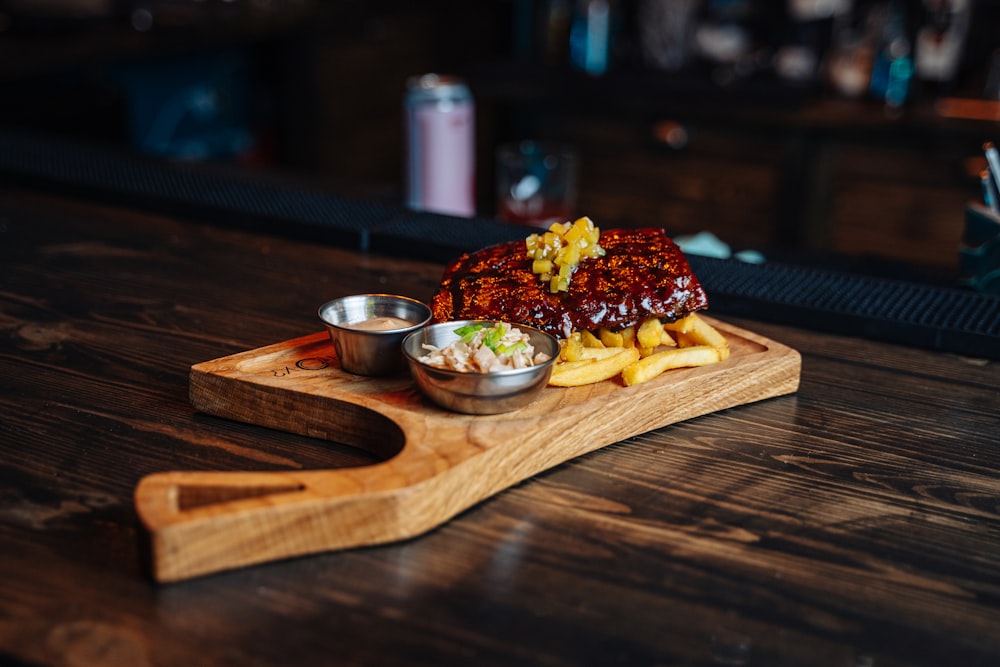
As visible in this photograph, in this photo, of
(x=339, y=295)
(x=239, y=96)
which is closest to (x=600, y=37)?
(x=239, y=96)

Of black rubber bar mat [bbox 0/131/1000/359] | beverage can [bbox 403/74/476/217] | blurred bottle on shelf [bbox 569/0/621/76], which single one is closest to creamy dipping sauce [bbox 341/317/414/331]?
black rubber bar mat [bbox 0/131/1000/359]

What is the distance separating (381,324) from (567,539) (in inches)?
16.0

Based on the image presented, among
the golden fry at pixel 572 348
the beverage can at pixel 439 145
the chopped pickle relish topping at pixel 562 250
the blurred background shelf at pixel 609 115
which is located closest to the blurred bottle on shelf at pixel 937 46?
the blurred background shelf at pixel 609 115

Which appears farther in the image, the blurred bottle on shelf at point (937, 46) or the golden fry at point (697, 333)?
the blurred bottle on shelf at point (937, 46)

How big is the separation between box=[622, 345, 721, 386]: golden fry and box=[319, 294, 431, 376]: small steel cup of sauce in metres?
0.27

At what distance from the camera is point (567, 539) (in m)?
1.07

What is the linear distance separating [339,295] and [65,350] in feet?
1.50

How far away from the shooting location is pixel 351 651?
88 centimetres

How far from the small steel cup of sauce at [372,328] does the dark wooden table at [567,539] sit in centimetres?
12

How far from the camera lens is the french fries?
128 cm

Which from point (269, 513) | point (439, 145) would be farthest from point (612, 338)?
point (439, 145)

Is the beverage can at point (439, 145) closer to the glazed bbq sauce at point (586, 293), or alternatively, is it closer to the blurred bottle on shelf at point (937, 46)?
the glazed bbq sauce at point (586, 293)

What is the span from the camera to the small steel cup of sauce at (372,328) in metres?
1.26

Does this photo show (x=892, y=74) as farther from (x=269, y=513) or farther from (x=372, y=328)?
(x=269, y=513)
